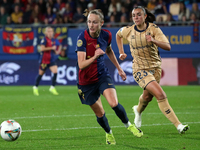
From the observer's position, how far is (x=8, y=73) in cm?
1800

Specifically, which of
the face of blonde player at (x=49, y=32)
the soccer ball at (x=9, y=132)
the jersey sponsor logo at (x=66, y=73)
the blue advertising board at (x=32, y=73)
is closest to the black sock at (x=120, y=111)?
the soccer ball at (x=9, y=132)

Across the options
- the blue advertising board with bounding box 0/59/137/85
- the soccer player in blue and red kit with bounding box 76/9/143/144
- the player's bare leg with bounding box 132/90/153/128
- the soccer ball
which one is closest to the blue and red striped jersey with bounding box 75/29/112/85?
the soccer player in blue and red kit with bounding box 76/9/143/144

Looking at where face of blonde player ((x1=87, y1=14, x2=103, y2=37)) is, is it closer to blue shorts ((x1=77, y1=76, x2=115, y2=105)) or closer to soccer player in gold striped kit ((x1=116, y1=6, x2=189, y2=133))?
blue shorts ((x1=77, y1=76, x2=115, y2=105))

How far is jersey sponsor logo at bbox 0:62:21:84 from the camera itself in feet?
58.5

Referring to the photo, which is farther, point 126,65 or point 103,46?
point 126,65

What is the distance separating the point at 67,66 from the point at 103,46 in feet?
40.6

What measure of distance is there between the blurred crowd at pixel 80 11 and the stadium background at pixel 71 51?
0.10m

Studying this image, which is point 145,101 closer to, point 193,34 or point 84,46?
point 84,46

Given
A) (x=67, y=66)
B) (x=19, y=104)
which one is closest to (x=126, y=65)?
(x=67, y=66)

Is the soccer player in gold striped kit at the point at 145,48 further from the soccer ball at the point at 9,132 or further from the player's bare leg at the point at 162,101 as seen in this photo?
the soccer ball at the point at 9,132

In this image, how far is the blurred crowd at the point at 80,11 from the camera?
61.0ft

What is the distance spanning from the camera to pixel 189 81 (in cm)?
1689

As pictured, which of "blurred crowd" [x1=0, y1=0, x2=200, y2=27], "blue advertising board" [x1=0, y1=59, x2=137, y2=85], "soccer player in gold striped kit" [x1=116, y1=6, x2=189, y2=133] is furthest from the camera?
"blurred crowd" [x1=0, y1=0, x2=200, y2=27]

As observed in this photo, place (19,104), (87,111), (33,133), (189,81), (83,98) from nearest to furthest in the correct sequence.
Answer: (83,98)
(33,133)
(87,111)
(19,104)
(189,81)
